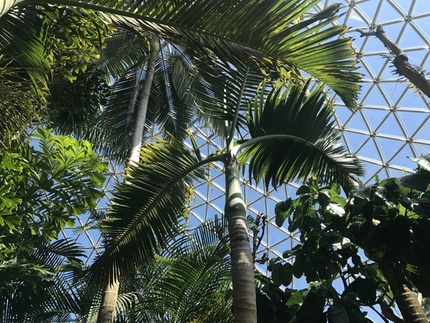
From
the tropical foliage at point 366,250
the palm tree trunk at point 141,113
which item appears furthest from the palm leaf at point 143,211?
the palm tree trunk at point 141,113

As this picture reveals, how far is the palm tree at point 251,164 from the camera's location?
4570 millimetres

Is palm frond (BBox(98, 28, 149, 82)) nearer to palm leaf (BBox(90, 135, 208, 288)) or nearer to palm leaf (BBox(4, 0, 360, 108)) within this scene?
palm leaf (BBox(90, 135, 208, 288))

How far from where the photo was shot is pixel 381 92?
15.4 meters

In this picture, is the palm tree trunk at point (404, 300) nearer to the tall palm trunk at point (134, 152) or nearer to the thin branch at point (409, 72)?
the thin branch at point (409, 72)

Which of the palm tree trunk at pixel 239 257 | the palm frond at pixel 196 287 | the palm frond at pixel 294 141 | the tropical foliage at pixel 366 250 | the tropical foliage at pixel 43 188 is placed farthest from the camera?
the palm frond at pixel 196 287

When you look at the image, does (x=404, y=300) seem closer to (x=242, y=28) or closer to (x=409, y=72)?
(x=409, y=72)

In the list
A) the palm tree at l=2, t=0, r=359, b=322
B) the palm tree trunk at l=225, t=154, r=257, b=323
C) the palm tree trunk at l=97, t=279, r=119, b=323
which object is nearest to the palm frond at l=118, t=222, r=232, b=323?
the palm tree trunk at l=97, t=279, r=119, b=323

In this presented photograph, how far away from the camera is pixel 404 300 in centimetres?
415

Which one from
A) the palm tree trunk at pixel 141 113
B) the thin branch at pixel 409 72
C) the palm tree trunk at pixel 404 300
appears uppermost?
the palm tree trunk at pixel 141 113

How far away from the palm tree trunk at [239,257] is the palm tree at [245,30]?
16cm

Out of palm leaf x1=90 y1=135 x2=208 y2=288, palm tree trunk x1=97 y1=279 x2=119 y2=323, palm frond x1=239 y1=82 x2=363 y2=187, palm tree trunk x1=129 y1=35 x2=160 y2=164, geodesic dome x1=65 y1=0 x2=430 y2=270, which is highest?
geodesic dome x1=65 y1=0 x2=430 y2=270

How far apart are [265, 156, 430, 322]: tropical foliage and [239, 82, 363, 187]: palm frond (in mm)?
237

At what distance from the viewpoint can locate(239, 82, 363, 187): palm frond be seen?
4.54 m

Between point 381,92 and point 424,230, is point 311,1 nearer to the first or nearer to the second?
point 424,230
